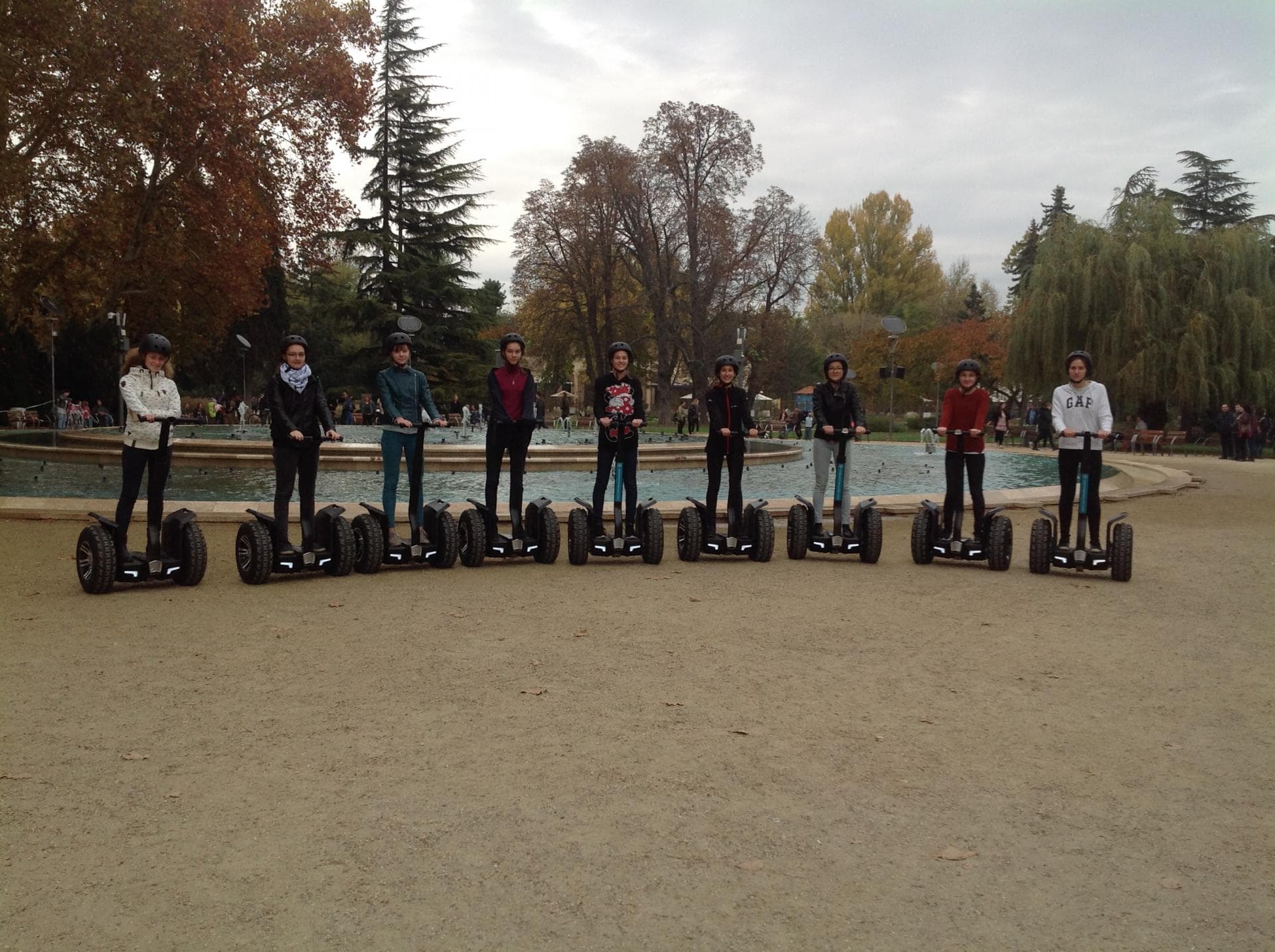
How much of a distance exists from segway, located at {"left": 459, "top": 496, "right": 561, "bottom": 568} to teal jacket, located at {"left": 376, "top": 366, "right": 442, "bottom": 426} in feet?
3.30

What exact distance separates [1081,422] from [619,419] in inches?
169

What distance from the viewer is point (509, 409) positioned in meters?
9.70

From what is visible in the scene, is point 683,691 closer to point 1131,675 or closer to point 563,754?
point 563,754

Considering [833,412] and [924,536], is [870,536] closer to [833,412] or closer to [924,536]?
[924,536]

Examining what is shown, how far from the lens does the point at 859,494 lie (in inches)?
695

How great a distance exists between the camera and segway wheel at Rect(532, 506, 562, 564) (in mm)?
9961

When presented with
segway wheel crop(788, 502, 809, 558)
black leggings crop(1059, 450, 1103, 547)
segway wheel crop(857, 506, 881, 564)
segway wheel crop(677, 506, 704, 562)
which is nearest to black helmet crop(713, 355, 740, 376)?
segway wheel crop(677, 506, 704, 562)

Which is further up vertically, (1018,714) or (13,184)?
(13,184)

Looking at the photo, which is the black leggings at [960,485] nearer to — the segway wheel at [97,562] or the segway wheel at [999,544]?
the segway wheel at [999,544]

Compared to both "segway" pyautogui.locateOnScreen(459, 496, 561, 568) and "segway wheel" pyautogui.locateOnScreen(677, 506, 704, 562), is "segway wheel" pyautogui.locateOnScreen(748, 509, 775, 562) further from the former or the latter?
"segway" pyautogui.locateOnScreen(459, 496, 561, 568)

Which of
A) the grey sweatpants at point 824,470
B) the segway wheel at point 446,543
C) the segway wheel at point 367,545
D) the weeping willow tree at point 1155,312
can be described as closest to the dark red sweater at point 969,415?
the grey sweatpants at point 824,470

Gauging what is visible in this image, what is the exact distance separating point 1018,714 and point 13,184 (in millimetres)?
19119

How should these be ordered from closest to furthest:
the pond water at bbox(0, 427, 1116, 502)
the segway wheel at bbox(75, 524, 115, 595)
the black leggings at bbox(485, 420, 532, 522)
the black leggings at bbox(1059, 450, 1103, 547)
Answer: the segway wheel at bbox(75, 524, 115, 595) < the black leggings at bbox(1059, 450, 1103, 547) < the black leggings at bbox(485, 420, 532, 522) < the pond water at bbox(0, 427, 1116, 502)

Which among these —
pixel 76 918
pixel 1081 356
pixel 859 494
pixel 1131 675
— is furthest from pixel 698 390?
pixel 76 918
